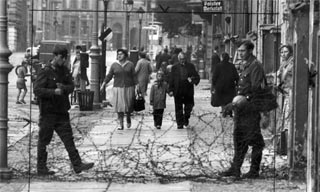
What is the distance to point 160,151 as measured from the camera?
13695mm

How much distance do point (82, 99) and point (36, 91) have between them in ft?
45.6

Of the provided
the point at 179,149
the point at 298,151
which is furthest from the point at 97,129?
the point at 298,151

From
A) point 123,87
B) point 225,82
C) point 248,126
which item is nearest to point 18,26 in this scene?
point 225,82

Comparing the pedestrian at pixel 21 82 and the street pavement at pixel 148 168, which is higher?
the pedestrian at pixel 21 82

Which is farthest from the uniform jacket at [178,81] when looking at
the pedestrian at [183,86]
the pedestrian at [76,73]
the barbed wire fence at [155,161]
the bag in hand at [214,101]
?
the pedestrian at [76,73]

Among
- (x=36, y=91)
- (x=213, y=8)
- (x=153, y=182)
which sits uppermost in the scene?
(x=213, y=8)

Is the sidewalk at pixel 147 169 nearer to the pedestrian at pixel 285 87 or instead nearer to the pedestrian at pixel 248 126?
the pedestrian at pixel 248 126

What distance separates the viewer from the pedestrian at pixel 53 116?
1263cm

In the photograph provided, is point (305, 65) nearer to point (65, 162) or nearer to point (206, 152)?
point (206, 152)

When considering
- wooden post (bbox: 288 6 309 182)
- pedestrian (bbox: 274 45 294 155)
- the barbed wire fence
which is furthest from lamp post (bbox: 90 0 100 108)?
wooden post (bbox: 288 6 309 182)

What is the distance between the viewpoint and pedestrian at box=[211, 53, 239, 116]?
21812mm

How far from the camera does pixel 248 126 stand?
1255cm

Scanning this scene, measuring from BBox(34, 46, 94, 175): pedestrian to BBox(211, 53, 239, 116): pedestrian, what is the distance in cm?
925

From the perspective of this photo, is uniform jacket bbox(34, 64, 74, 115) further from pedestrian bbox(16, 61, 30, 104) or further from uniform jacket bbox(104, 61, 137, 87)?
pedestrian bbox(16, 61, 30, 104)
